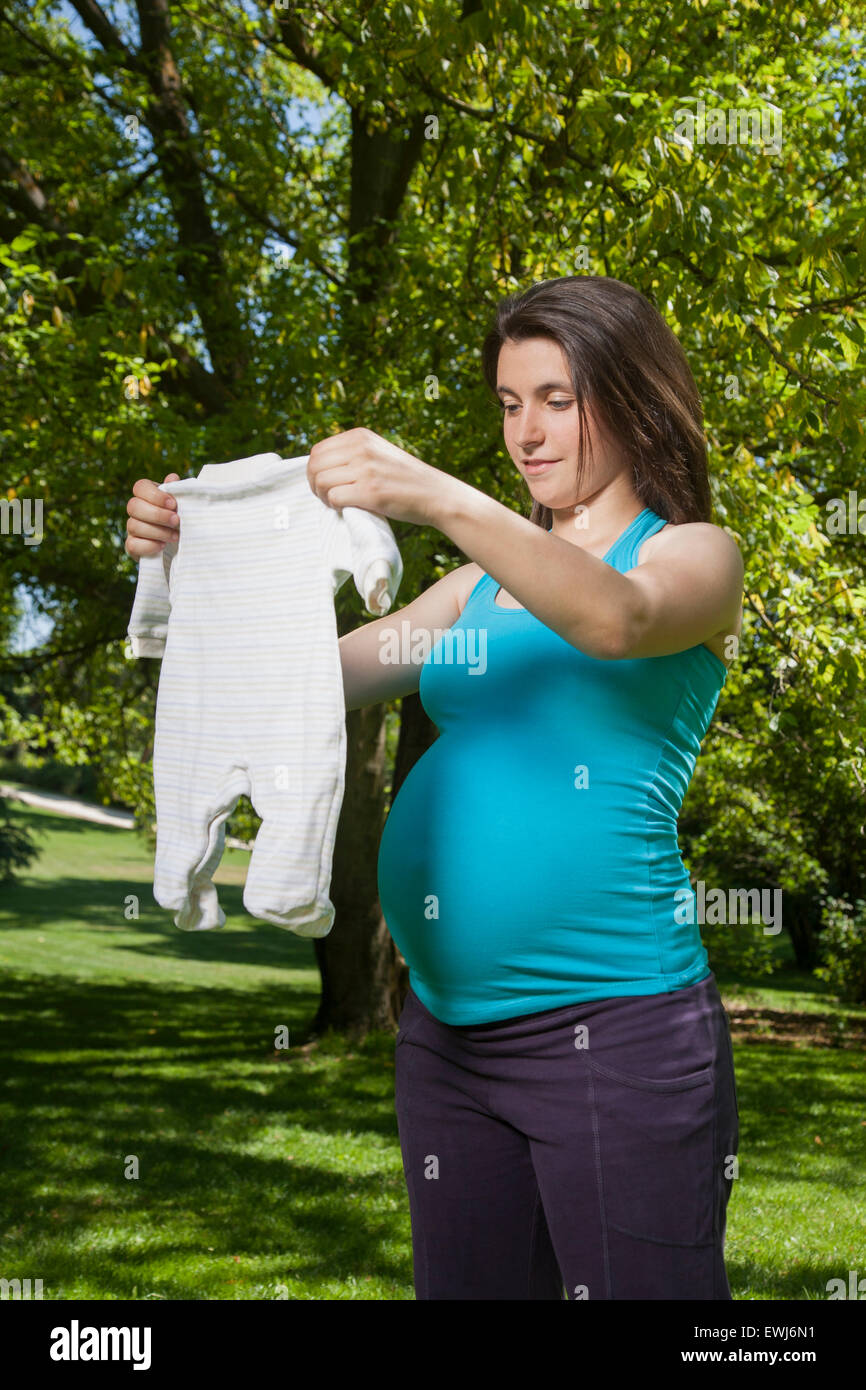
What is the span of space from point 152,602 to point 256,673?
0.35 metres

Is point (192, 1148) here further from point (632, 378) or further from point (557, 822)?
point (632, 378)

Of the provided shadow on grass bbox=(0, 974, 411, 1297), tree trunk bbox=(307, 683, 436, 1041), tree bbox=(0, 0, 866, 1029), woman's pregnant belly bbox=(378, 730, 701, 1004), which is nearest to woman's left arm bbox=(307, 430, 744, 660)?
woman's pregnant belly bbox=(378, 730, 701, 1004)

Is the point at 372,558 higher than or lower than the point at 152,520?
lower

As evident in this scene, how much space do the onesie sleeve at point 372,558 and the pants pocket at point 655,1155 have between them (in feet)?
2.31

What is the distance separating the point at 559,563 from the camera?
1.44m

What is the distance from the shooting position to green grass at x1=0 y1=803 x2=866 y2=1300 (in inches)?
194

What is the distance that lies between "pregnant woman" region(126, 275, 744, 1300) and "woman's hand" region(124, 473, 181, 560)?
0.50 m

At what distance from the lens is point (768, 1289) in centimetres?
481

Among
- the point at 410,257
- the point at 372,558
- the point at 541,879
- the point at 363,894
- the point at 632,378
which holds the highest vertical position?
the point at 410,257

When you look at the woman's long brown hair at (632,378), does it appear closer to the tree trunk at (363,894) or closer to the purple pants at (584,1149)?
the purple pants at (584,1149)

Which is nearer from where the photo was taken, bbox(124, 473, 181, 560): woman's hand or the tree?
bbox(124, 473, 181, 560): woman's hand

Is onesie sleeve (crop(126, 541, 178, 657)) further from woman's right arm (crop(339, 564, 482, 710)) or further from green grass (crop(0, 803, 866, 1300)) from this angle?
green grass (crop(0, 803, 866, 1300))

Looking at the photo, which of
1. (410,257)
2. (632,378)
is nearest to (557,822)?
→ (632,378)

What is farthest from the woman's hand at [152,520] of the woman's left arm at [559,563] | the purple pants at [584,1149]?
the purple pants at [584,1149]
